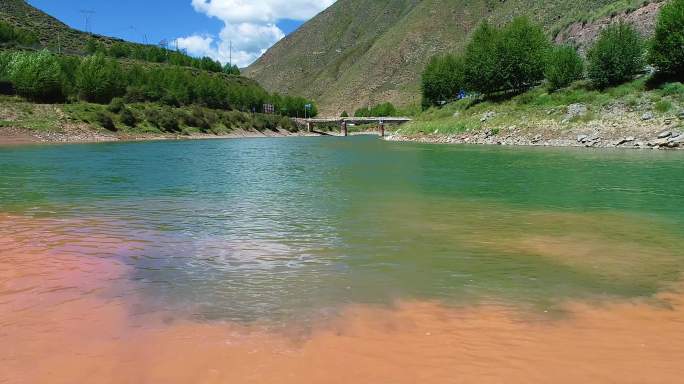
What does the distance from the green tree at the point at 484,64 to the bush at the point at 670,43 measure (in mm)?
21366

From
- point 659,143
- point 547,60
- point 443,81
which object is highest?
point 443,81

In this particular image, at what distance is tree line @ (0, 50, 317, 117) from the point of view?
83.2 m

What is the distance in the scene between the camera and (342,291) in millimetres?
7574

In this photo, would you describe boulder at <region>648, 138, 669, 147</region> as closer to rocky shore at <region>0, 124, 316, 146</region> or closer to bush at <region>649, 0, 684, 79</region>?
bush at <region>649, 0, 684, 79</region>

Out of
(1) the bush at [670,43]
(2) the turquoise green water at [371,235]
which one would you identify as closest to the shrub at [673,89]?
(1) the bush at [670,43]

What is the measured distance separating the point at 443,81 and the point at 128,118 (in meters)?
56.5

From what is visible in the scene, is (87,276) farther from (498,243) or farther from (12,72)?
(12,72)

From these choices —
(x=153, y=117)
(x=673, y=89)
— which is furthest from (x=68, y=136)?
(x=673, y=89)

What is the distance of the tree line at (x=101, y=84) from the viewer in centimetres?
8325

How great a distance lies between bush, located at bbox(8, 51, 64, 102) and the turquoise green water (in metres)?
69.0

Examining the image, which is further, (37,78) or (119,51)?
(119,51)

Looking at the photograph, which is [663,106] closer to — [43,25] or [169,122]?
[169,122]

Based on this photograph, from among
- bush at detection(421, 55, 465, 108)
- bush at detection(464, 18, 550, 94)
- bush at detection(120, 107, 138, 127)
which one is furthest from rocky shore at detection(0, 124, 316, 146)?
bush at detection(464, 18, 550, 94)

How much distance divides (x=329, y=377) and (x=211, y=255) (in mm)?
5346
